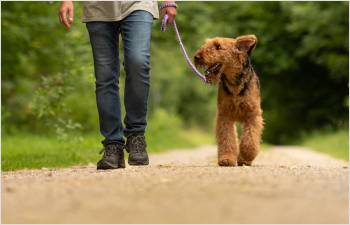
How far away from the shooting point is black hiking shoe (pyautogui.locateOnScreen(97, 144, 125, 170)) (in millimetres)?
6078

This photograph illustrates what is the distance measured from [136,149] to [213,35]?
57.9 feet

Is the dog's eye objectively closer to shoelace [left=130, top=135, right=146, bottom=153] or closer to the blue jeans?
the blue jeans

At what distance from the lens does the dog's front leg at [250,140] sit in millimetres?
6785

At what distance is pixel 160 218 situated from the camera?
137 inches

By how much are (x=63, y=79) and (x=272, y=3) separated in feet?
54.6

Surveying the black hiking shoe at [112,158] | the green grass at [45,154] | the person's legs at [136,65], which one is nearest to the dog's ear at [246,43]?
the person's legs at [136,65]

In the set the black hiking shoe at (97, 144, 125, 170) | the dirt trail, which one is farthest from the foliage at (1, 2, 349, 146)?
the dirt trail

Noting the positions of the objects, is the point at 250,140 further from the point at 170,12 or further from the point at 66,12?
the point at 66,12

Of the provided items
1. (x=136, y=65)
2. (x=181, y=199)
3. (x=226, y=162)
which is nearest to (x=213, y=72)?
(x=226, y=162)

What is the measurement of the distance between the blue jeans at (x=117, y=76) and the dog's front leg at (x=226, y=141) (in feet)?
3.10

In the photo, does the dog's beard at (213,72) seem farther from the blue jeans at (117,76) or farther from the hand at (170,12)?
the blue jeans at (117,76)

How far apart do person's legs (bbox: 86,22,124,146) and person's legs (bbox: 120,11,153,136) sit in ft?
0.39

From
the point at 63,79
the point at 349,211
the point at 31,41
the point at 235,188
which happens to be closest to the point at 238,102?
the point at 235,188

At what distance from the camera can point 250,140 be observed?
679cm
